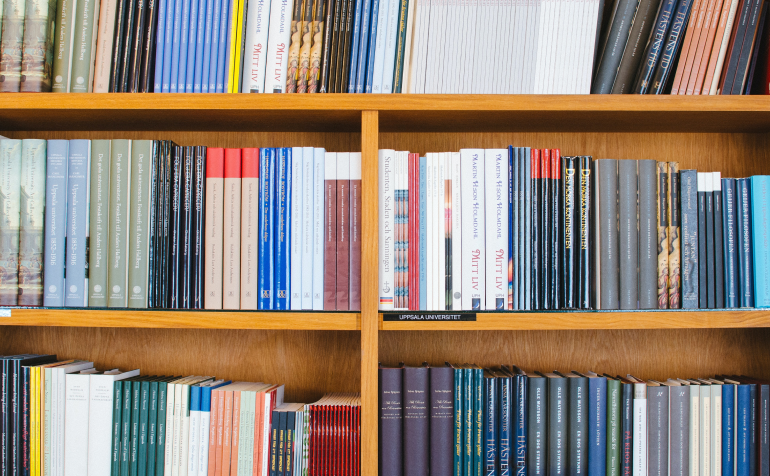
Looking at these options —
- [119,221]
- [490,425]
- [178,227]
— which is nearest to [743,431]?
[490,425]

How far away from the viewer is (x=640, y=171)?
3.18 feet

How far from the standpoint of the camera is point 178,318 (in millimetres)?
949

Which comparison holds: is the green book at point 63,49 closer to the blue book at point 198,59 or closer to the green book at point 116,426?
the blue book at point 198,59

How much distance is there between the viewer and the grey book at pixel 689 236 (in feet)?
3.16

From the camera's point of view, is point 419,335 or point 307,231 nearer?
point 307,231

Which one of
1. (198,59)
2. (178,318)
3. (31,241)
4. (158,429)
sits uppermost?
(198,59)

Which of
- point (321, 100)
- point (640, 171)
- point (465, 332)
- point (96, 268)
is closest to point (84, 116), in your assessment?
point (96, 268)

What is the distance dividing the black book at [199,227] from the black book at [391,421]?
419 millimetres

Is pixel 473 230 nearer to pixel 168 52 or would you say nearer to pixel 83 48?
pixel 168 52

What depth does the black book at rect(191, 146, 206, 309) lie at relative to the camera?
0.96m

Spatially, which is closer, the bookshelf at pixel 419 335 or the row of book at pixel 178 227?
the row of book at pixel 178 227

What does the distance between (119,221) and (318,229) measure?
0.42 metres

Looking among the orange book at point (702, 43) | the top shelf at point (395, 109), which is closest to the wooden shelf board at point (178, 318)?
the top shelf at point (395, 109)

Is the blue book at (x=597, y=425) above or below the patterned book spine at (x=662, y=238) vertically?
below
